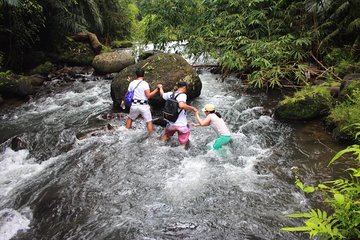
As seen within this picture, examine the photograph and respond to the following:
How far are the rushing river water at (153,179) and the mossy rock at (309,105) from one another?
1.16 feet

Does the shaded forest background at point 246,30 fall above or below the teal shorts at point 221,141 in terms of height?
above

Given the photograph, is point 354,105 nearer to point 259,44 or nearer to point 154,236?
point 259,44

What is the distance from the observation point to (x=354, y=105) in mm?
7465

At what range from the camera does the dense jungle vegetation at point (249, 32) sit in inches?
420

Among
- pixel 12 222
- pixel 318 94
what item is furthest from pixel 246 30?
pixel 12 222

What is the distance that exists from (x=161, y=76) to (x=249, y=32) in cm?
466

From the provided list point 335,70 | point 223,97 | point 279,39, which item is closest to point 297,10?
point 279,39

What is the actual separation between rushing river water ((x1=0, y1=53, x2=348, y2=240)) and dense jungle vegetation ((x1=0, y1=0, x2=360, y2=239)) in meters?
1.88

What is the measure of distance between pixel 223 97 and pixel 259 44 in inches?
96.7

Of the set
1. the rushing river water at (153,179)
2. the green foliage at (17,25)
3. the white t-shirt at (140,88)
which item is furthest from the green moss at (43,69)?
the white t-shirt at (140,88)

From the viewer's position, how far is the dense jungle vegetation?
35.0ft

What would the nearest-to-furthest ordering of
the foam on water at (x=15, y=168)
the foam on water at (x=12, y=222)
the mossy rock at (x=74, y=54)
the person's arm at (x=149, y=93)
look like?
the foam on water at (x=12, y=222), the foam on water at (x=15, y=168), the person's arm at (x=149, y=93), the mossy rock at (x=74, y=54)

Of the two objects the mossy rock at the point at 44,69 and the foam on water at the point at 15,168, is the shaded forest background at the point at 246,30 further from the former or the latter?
the foam on water at the point at 15,168

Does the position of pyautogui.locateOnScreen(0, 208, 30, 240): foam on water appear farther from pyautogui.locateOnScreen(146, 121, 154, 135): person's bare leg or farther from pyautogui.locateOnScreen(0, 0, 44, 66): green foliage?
pyautogui.locateOnScreen(0, 0, 44, 66): green foliage
